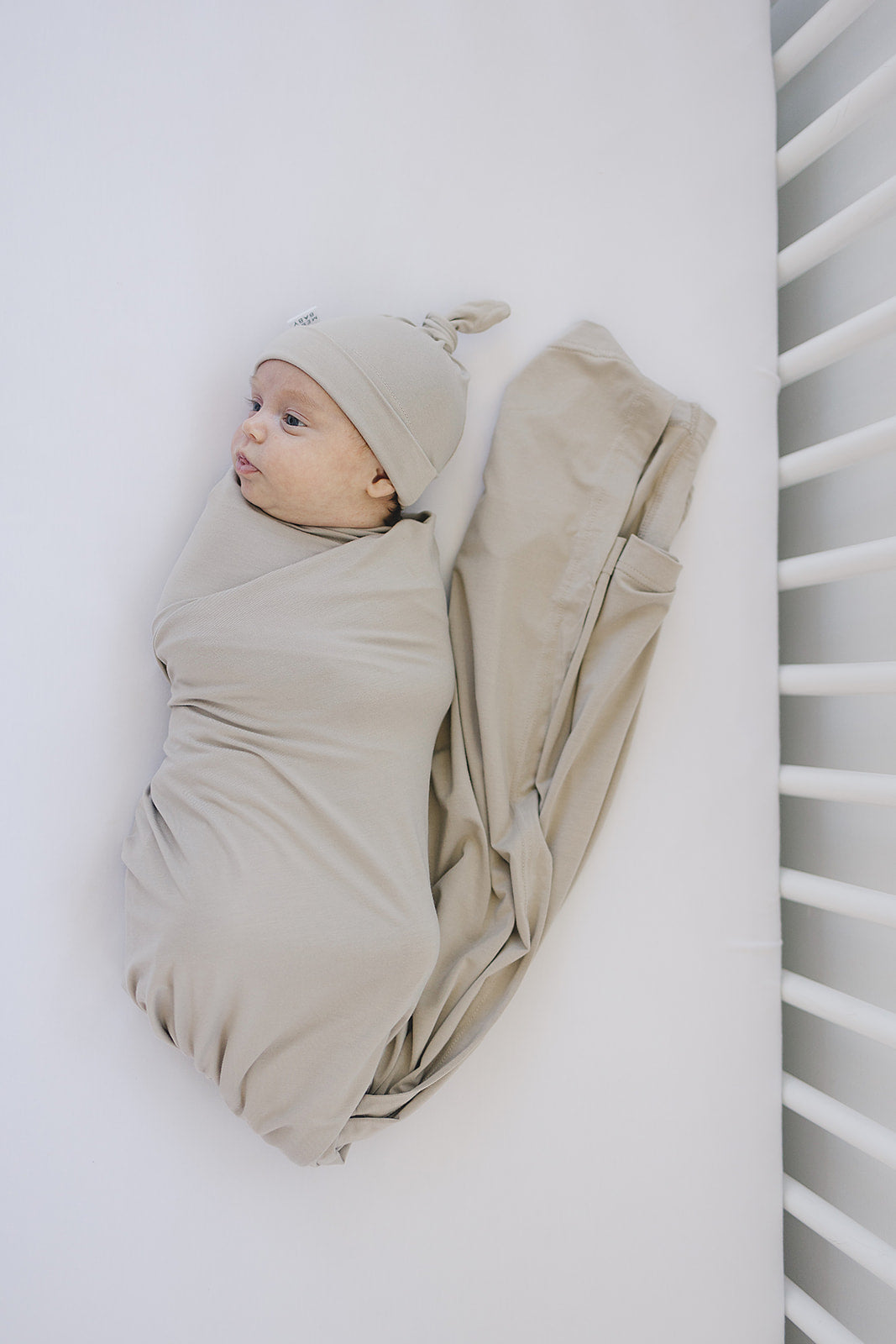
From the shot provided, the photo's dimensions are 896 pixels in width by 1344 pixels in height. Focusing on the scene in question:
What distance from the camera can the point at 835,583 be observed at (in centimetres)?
98

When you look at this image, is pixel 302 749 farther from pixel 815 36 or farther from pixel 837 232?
pixel 815 36

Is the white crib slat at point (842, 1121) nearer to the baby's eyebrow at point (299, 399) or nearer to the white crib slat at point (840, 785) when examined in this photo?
the white crib slat at point (840, 785)

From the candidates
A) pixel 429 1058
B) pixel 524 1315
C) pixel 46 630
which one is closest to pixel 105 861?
pixel 46 630

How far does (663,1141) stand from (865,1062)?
24cm

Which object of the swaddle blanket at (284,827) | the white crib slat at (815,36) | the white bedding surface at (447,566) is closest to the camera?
the swaddle blanket at (284,827)

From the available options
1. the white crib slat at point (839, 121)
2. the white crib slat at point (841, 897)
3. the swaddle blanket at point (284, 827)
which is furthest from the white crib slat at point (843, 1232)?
the white crib slat at point (839, 121)

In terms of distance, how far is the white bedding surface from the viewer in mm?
779

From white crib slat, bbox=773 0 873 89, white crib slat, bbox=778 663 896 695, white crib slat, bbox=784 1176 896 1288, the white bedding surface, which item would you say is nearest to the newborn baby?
the white bedding surface

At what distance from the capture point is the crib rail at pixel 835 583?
77cm

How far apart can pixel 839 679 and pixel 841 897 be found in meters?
0.21

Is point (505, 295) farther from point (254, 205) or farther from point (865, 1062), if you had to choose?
point (865, 1062)

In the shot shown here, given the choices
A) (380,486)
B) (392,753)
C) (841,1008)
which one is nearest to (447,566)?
(380,486)

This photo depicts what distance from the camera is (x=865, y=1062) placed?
0.90 metres

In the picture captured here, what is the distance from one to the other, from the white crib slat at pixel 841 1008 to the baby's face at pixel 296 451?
69cm
